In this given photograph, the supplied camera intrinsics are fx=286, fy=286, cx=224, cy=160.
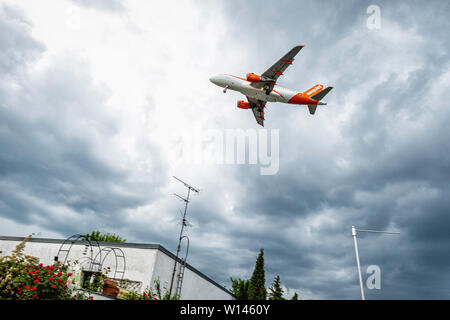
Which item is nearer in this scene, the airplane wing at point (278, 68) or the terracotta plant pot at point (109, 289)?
the terracotta plant pot at point (109, 289)

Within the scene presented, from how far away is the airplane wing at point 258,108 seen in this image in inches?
1109

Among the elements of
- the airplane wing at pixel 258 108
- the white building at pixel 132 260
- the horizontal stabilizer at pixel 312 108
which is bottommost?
the white building at pixel 132 260

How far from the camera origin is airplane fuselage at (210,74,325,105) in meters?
23.8

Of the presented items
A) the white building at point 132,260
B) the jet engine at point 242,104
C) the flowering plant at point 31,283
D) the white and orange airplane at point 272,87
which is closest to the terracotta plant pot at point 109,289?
the white building at point 132,260

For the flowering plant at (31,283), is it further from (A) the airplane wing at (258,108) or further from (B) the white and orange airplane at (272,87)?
(A) the airplane wing at (258,108)

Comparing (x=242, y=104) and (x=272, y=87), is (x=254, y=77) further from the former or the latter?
(x=242, y=104)

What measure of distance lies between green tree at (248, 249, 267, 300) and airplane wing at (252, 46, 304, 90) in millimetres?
36778

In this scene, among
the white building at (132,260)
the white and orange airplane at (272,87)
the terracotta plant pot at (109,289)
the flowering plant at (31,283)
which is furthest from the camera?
the white building at (132,260)

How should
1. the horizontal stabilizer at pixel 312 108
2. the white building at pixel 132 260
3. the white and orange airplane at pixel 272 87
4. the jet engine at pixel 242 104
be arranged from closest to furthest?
the white and orange airplane at pixel 272 87
the white building at pixel 132 260
the horizontal stabilizer at pixel 312 108
the jet engine at pixel 242 104

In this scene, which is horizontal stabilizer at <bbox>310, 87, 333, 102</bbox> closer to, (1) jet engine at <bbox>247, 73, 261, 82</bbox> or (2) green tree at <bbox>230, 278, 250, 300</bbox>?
(1) jet engine at <bbox>247, 73, 261, 82</bbox>

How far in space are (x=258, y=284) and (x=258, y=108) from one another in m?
33.6

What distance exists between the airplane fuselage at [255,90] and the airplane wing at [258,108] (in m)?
3.15

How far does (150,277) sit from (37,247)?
14.4 metres
